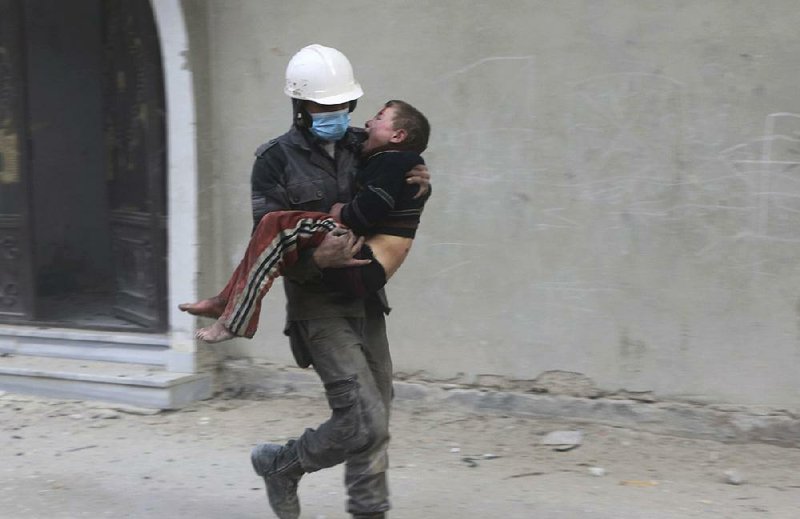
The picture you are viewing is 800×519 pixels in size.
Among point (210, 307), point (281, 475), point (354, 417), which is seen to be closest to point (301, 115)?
point (210, 307)

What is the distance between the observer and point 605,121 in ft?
Result: 15.4

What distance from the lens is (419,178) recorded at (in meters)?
3.20

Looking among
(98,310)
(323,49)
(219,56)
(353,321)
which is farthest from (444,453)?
(98,310)

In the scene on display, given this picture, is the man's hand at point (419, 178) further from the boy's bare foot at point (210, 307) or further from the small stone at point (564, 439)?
the small stone at point (564, 439)

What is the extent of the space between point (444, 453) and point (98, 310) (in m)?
3.05

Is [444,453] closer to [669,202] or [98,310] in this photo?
[669,202]

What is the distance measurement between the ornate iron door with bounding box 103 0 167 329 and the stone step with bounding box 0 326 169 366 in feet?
0.48

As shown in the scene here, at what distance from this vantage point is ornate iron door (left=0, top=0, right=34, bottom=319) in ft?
20.0

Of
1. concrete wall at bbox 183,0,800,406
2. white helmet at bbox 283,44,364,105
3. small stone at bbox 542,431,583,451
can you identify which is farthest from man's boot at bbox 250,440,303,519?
concrete wall at bbox 183,0,800,406

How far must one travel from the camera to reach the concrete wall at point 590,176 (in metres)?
4.45

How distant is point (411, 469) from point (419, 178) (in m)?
1.78

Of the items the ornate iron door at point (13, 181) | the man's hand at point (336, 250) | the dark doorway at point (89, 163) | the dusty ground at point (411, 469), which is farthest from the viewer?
the ornate iron door at point (13, 181)

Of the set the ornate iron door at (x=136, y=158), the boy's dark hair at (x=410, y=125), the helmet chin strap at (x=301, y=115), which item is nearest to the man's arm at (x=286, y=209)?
the helmet chin strap at (x=301, y=115)

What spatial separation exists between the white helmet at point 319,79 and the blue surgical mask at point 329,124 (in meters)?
0.06
